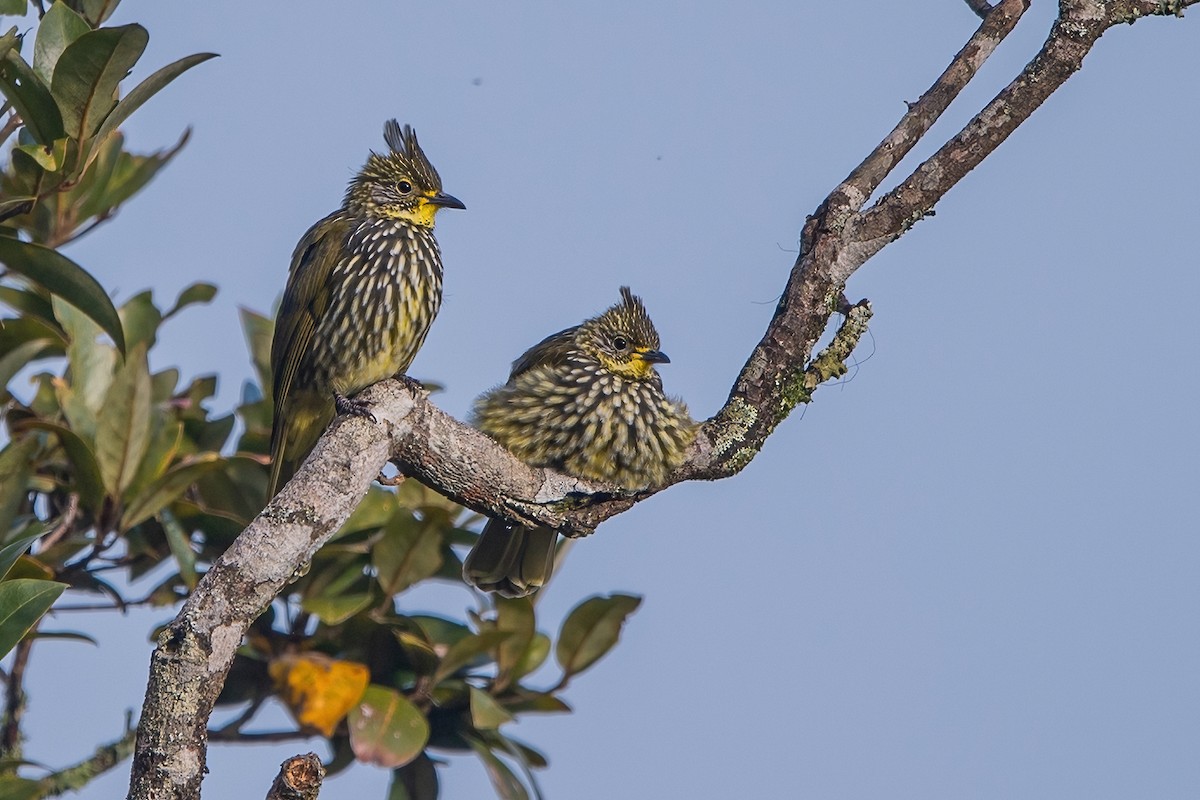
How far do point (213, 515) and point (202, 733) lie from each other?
2486 millimetres

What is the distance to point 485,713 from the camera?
4.97 m

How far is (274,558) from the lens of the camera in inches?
121

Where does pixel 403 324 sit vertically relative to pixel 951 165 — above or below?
above

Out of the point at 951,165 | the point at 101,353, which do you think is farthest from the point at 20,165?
the point at 951,165

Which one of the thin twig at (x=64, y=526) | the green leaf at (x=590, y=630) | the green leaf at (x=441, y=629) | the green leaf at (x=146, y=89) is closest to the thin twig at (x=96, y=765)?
the thin twig at (x=64, y=526)

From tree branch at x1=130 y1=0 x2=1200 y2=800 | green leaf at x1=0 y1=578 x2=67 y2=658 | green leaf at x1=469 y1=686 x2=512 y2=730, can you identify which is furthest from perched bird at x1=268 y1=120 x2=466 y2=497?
green leaf at x1=0 y1=578 x2=67 y2=658

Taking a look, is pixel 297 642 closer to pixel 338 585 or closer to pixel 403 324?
pixel 338 585

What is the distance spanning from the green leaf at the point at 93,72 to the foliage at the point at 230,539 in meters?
0.47

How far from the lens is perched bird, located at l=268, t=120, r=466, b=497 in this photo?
5324mm

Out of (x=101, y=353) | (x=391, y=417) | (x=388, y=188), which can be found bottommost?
(x=391, y=417)

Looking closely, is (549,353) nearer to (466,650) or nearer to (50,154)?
(466,650)

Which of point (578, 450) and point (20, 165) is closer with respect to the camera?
point (20, 165)

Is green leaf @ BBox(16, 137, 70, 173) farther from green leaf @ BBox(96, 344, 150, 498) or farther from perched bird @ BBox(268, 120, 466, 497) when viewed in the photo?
perched bird @ BBox(268, 120, 466, 497)

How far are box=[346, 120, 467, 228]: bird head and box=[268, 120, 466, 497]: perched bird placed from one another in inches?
2.2
